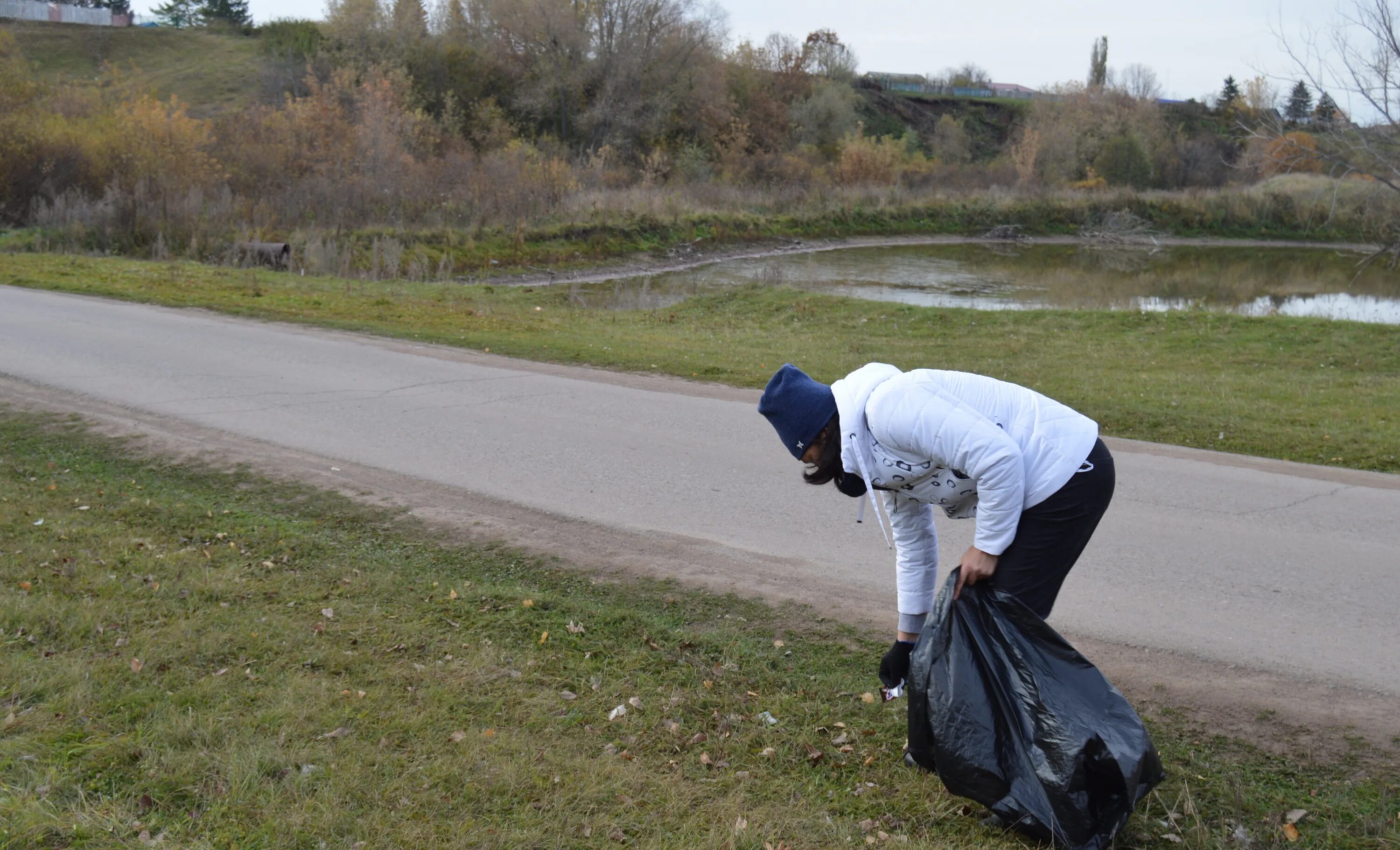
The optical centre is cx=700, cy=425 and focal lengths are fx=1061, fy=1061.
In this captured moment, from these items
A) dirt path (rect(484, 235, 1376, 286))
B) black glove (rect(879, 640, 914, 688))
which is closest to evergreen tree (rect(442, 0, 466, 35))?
dirt path (rect(484, 235, 1376, 286))

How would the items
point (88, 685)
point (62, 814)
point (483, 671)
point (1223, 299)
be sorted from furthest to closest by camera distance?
point (1223, 299) → point (483, 671) → point (88, 685) → point (62, 814)

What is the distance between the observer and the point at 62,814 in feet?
11.7

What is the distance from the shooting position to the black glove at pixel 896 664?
169 inches

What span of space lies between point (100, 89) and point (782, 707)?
157 ft

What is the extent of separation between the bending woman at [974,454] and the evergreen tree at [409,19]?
6186 centimetres

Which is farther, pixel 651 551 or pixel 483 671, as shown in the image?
pixel 651 551

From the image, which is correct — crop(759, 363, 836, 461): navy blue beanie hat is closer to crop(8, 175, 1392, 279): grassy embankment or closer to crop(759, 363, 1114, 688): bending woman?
crop(759, 363, 1114, 688): bending woman

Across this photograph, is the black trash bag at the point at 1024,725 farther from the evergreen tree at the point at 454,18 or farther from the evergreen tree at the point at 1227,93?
the evergreen tree at the point at 1227,93

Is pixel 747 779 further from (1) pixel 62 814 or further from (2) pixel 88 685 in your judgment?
(2) pixel 88 685

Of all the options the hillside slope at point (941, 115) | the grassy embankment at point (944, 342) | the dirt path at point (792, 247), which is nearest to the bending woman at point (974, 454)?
the grassy embankment at point (944, 342)

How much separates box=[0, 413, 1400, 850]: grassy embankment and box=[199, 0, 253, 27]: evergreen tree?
87.5 metres

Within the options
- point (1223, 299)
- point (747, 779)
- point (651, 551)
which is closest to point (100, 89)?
point (1223, 299)

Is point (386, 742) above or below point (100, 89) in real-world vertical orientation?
below

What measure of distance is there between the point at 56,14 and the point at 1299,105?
87839 millimetres
